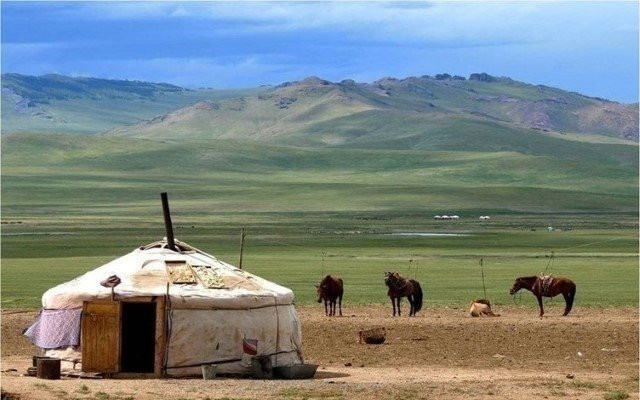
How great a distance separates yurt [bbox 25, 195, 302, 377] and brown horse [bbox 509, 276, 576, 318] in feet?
29.0

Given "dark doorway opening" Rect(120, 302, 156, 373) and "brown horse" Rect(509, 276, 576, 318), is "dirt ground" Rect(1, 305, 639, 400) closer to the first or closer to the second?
"brown horse" Rect(509, 276, 576, 318)

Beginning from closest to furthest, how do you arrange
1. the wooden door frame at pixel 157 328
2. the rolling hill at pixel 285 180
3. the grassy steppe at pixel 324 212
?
the wooden door frame at pixel 157 328, the grassy steppe at pixel 324 212, the rolling hill at pixel 285 180

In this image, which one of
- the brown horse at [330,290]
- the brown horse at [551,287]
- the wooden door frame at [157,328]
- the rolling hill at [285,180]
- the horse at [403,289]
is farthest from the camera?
the rolling hill at [285,180]

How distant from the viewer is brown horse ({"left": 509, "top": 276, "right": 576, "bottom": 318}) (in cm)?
2694

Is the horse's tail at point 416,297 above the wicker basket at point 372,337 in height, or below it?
above

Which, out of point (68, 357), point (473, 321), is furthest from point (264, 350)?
point (473, 321)

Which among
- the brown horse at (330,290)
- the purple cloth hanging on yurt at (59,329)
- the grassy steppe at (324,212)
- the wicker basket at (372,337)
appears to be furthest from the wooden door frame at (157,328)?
the grassy steppe at (324,212)

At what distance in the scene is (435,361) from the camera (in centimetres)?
2095

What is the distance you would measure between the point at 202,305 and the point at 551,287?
420 inches

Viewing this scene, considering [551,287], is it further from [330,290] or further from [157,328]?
A: [157,328]

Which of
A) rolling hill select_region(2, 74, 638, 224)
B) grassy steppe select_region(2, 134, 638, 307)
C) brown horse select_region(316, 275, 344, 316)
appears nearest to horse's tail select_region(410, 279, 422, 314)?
brown horse select_region(316, 275, 344, 316)

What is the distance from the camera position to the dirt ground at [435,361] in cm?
1669

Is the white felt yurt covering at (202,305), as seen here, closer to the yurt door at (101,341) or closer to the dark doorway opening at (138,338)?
the yurt door at (101,341)

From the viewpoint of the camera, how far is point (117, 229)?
71.2 meters
